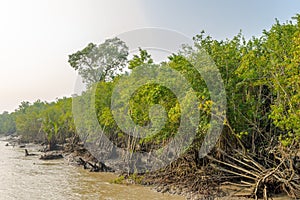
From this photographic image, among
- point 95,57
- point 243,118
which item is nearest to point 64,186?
point 243,118

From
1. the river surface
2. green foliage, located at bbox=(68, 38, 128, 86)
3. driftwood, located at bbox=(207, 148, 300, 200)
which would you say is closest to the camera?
driftwood, located at bbox=(207, 148, 300, 200)

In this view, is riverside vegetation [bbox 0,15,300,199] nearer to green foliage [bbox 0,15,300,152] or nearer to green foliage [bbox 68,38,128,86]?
green foliage [bbox 0,15,300,152]

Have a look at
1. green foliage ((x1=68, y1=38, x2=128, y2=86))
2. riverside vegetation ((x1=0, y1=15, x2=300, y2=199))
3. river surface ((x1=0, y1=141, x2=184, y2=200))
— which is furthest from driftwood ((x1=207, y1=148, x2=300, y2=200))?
green foliage ((x1=68, y1=38, x2=128, y2=86))

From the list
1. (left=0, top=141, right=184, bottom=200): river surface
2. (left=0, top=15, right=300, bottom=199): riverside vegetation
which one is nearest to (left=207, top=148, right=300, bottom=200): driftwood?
(left=0, top=15, right=300, bottom=199): riverside vegetation

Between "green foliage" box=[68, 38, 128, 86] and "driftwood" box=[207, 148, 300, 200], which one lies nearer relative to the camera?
"driftwood" box=[207, 148, 300, 200]

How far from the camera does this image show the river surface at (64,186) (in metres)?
10.1

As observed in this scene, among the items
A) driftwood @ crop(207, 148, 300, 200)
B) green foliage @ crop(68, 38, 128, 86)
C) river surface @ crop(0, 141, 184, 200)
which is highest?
green foliage @ crop(68, 38, 128, 86)

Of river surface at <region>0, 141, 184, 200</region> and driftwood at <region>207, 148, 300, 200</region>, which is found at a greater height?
driftwood at <region>207, 148, 300, 200</region>

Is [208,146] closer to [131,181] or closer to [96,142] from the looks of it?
[131,181]

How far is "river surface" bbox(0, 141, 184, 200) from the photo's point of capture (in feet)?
33.2

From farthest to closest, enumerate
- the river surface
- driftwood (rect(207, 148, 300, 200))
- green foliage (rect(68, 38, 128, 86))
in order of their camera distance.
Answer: green foliage (rect(68, 38, 128, 86))
the river surface
driftwood (rect(207, 148, 300, 200))

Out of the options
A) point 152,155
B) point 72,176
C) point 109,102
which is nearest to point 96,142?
point 109,102

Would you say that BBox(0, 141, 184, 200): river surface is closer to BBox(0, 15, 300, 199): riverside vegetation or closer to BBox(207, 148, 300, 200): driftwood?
BBox(0, 15, 300, 199): riverside vegetation

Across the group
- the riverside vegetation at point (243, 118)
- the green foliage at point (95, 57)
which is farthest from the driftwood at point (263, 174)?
the green foliage at point (95, 57)
